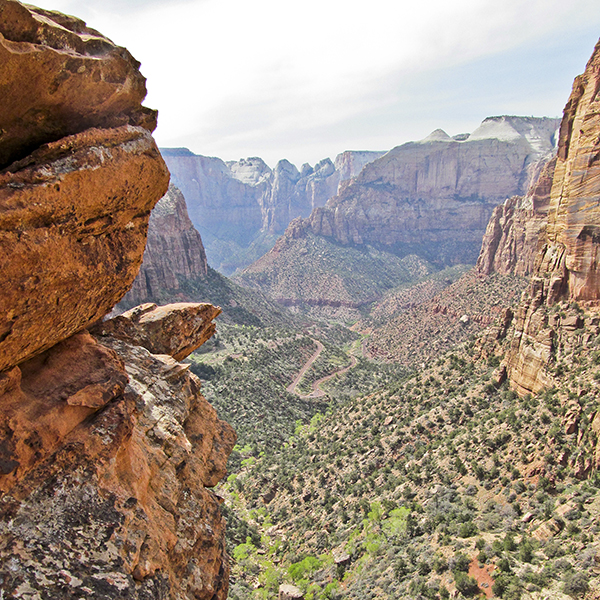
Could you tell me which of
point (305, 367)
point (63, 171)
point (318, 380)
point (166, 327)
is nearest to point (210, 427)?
point (166, 327)

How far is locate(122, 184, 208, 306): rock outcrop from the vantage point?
7975 centimetres

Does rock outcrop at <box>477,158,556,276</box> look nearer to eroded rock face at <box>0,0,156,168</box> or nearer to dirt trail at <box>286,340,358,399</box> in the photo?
dirt trail at <box>286,340,358,399</box>

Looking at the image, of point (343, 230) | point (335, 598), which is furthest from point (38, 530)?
point (343, 230)

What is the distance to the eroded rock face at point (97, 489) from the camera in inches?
359

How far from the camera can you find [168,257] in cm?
9344

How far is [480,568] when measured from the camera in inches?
763

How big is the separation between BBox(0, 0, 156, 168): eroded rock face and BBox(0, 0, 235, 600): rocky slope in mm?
32

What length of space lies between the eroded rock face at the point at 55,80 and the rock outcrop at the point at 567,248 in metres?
30.3

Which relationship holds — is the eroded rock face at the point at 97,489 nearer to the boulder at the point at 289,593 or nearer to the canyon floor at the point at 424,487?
the canyon floor at the point at 424,487

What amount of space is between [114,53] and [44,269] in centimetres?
632

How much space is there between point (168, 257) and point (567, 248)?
8042cm

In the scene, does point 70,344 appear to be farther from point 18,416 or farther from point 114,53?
point 114,53

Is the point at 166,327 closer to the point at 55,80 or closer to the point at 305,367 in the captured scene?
the point at 55,80

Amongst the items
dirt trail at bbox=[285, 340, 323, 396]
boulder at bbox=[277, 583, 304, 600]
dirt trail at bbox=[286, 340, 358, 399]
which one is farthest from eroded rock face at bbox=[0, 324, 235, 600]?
dirt trail at bbox=[285, 340, 323, 396]
